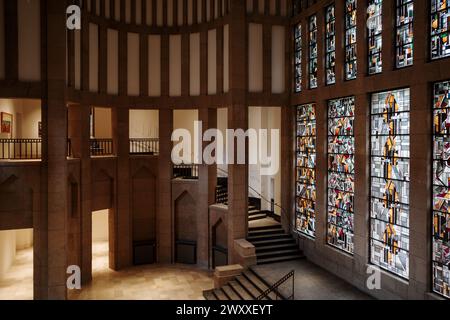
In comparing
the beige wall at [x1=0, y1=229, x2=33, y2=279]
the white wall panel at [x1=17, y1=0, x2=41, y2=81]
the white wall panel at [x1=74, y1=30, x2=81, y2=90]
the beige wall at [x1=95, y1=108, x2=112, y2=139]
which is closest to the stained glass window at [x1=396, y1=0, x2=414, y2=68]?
the white wall panel at [x1=74, y1=30, x2=81, y2=90]

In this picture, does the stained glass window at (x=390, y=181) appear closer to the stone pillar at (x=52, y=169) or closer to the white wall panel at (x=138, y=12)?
the stone pillar at (x=52, y=169)

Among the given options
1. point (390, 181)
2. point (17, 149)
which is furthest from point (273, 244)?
point (17, 149)

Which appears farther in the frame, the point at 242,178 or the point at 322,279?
the point at 242,178

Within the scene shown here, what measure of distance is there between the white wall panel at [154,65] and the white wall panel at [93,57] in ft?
6.89

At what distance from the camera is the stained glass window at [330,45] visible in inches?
453

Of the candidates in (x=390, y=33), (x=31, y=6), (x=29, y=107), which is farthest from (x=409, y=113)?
(x=29, y=107)

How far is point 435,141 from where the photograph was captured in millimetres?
8141

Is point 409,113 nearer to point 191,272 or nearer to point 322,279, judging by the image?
point 322,279

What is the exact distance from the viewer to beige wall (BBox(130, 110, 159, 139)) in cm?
1981

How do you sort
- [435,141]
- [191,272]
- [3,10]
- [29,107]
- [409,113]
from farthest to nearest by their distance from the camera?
[29,107] → [191,272] → [3,10] → [409,113] → [435,141]

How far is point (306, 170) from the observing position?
13.0 metres

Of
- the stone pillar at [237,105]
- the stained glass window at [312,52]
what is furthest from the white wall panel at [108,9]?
the stained glass window at [312,52]

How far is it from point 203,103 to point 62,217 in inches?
255

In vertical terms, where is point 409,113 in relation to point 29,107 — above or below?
below
